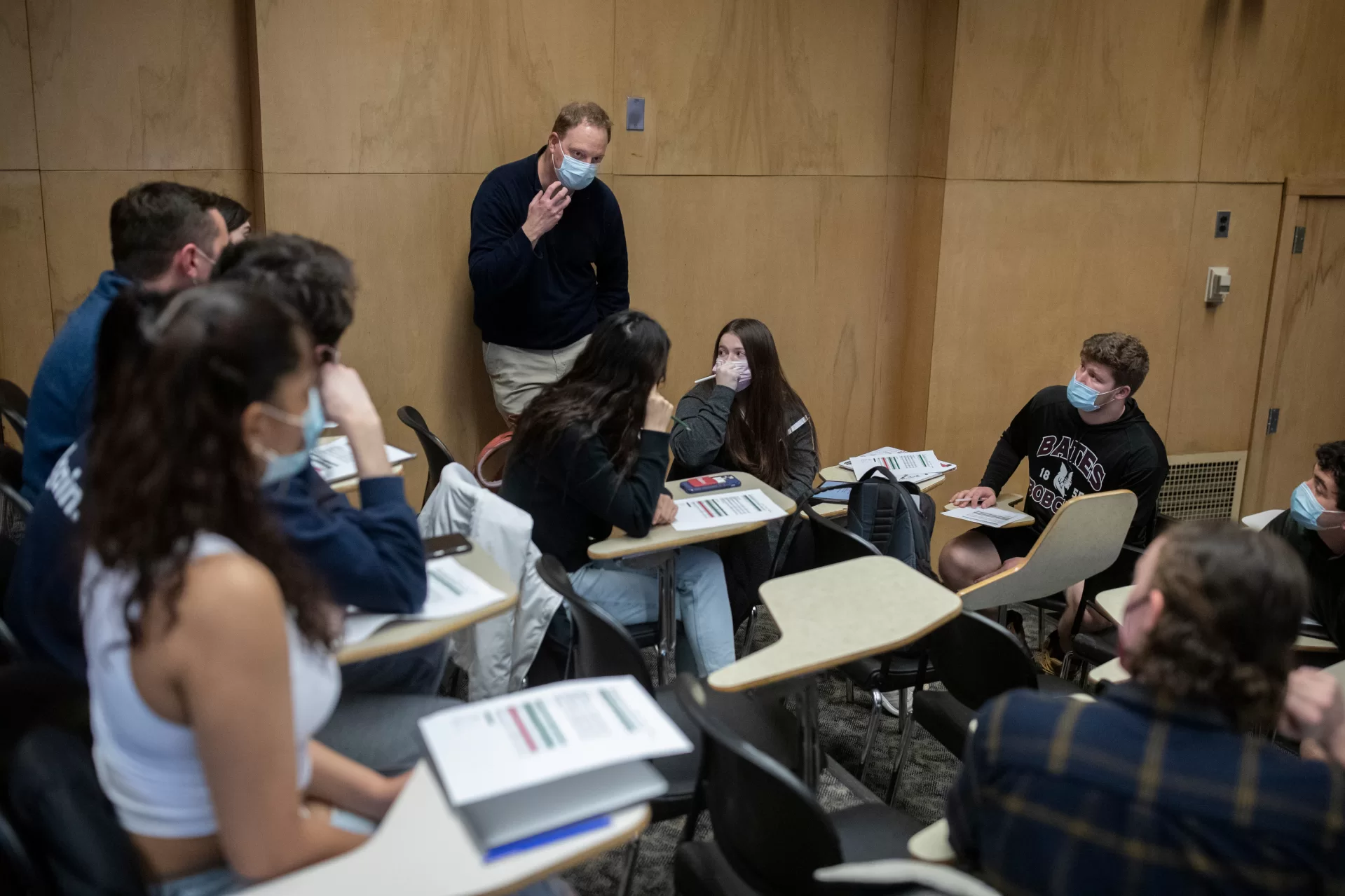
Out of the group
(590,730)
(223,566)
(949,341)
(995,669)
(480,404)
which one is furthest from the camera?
(949,341)

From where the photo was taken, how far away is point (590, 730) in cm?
138

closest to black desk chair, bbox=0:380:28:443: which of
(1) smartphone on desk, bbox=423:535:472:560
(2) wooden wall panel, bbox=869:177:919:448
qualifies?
(1) smartphone on desk, bbox=423:535:472:560

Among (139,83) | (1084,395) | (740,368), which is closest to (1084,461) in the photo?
(1084,395)

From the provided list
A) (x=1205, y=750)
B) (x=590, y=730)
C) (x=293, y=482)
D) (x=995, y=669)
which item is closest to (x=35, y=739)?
(x=293, y=482)

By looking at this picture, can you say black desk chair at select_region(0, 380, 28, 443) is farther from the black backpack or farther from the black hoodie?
the black hoodie

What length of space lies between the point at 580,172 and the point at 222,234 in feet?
4.32

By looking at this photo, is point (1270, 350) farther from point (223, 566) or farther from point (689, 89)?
point (223, 566)

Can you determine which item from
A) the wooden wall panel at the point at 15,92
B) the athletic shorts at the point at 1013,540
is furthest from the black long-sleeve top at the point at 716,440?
the wooden wall panel at the point at 15,92

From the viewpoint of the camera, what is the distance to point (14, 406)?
2.79 meters

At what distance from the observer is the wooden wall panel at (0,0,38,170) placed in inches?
129

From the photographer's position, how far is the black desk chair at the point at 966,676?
6.51 feet

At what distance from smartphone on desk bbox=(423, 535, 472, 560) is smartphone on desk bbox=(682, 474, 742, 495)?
0.85 m

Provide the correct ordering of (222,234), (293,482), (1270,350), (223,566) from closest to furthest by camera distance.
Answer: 1. (223,566)
2. (293,482)
3. (222,234)
4. (1270,350)

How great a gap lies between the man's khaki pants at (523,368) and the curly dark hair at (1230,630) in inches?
107
